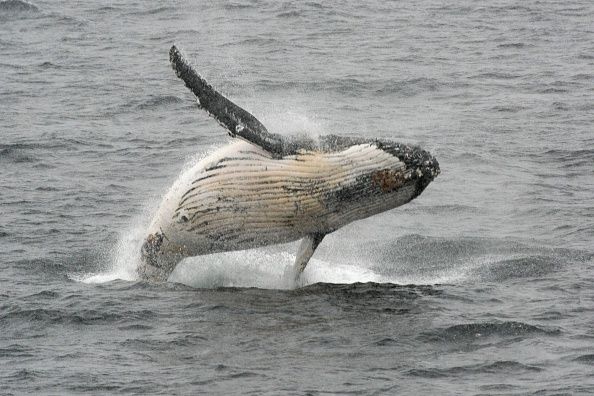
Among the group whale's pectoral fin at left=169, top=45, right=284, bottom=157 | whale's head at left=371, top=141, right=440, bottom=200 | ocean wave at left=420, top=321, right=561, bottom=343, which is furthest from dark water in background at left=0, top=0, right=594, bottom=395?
whale's head at left=371, top=141, right=440, bottom=200

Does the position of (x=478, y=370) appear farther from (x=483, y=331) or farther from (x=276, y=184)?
(x=276, y=184)

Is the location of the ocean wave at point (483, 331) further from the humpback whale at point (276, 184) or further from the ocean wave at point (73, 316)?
the ocean wave at point (73, 316)

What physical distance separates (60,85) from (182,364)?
61.8 feet

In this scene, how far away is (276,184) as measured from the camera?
18.0 metres

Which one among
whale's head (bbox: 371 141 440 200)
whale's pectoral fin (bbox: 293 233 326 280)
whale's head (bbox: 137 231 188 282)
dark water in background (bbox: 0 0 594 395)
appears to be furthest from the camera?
whale's head (bbox: 137 231 188 282)

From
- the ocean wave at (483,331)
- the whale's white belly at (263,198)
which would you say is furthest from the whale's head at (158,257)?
the ocean wave at (483,331)

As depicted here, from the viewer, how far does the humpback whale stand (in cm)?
1764

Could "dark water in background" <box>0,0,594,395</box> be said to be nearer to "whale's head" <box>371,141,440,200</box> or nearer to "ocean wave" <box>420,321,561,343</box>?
"ocean wave" <box>420,321,561,343</box>

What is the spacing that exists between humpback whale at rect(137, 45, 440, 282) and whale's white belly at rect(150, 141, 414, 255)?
0.01 metres

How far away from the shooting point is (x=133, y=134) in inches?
1147

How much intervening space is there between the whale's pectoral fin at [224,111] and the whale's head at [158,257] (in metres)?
2.09

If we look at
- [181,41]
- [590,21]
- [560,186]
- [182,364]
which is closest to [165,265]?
[182,364]

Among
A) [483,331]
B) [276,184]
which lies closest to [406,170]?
[276,184]

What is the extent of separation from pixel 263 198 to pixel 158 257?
208cm
